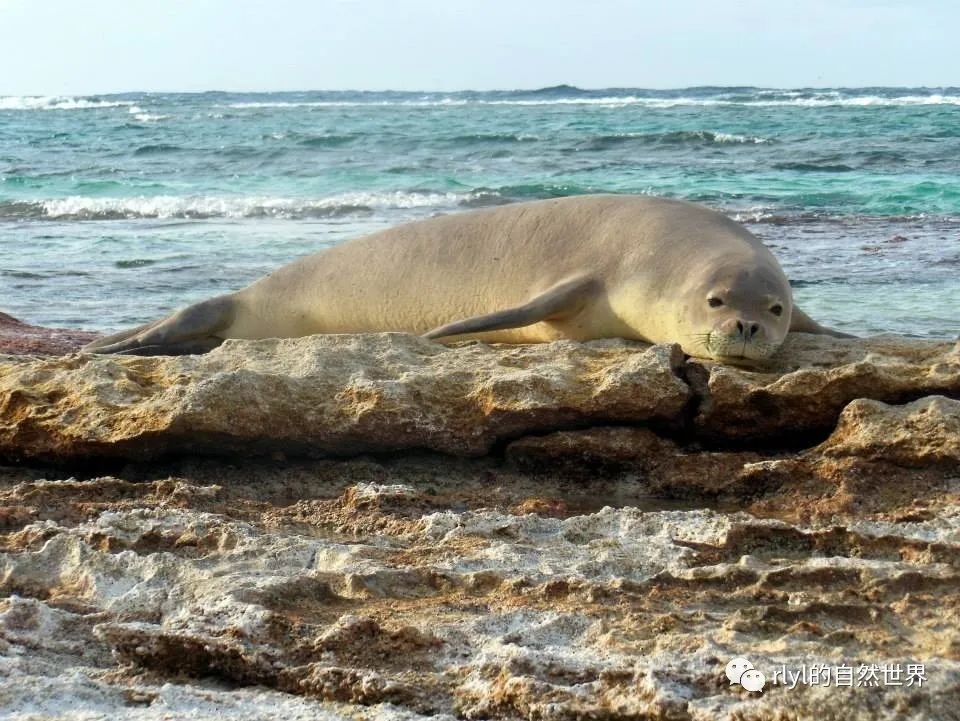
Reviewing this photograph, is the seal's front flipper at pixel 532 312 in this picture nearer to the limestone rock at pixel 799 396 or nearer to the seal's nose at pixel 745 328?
the seal's nose at pixel 745 328

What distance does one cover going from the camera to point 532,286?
A: 224 inches

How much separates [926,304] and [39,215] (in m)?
11.6

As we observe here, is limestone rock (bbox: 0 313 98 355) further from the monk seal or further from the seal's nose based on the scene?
the seal's nose

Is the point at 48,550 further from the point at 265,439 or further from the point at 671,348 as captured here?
the point at 671,348

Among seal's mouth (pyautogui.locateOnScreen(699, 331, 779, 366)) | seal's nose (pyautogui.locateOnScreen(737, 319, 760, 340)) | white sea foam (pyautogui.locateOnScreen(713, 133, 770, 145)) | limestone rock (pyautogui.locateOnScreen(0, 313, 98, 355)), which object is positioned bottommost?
limestone rock (pyautogui.locateOnScreen(0, 313, 98, 355))

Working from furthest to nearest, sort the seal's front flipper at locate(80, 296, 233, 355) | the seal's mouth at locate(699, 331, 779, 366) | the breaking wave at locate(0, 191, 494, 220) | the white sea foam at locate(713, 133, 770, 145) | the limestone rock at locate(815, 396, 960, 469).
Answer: the white sea foam at locate(713, 133, 770, 145) < the breaking wave at locate(0, 191, 494, 220) < the seal's front flipper at locate(80, 296, 233, 355) < the seal's mouth at locate(699, 331, 779, 366) < the limestone rock at locate(815, 396, 960, 469)

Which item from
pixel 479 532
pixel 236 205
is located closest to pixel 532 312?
pixel 479 532

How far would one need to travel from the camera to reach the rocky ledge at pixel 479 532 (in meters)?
2.35

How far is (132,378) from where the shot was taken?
436 centimetres

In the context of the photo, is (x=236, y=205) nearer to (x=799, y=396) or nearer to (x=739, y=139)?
(x=799, y=396)

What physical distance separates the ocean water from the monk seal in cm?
158

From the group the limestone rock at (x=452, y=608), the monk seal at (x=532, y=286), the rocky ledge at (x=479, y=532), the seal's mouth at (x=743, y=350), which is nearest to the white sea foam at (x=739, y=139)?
the monk seal at (x=532, y=286)

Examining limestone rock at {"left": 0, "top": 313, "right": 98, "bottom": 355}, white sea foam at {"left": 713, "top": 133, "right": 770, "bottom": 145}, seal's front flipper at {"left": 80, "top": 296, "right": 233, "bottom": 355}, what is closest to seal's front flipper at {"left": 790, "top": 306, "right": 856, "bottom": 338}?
seal's front flipper at {"left": 80, "top": 296, "right": 233, "bottom": 355}

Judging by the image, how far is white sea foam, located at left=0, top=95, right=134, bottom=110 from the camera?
64.8 meters
